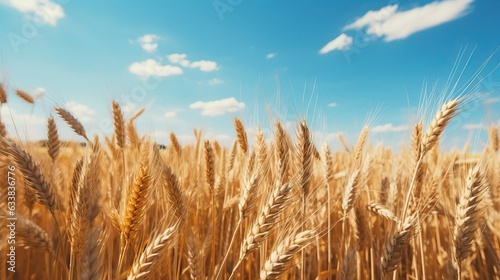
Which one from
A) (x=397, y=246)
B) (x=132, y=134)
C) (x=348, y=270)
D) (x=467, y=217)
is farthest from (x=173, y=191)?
(x=132, y=134)

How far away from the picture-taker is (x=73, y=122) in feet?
9.48

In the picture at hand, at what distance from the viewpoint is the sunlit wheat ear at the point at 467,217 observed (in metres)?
1.46

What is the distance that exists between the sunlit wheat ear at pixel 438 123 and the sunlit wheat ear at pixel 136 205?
143cm

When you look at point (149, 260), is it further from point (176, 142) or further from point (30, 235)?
point (176, 142)

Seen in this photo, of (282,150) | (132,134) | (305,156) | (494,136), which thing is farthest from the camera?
(494,136)

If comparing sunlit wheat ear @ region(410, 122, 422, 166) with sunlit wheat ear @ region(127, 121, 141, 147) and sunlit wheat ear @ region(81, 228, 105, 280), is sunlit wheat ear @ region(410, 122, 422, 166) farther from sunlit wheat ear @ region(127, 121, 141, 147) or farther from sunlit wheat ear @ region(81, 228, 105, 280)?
sunlit wheat ear @ region(127, 121, 141, 147)

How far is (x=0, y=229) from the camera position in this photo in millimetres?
1151

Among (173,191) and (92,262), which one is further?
(173,191)

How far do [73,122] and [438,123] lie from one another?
2900mm

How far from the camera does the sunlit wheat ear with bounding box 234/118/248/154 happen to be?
291 centimetres

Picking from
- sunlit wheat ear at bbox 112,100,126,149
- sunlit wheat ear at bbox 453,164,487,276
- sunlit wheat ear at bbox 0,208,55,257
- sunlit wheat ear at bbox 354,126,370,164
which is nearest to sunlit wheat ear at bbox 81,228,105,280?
sunlit wheat ear at bbox 0,208,55,257

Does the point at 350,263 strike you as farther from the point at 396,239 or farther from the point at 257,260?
the point at 257,260

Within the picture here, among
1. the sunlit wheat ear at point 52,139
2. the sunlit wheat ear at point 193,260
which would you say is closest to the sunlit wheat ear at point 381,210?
the sunlit wheat ear at point 193,260

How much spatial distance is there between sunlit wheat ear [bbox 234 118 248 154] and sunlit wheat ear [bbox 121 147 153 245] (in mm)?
1678
